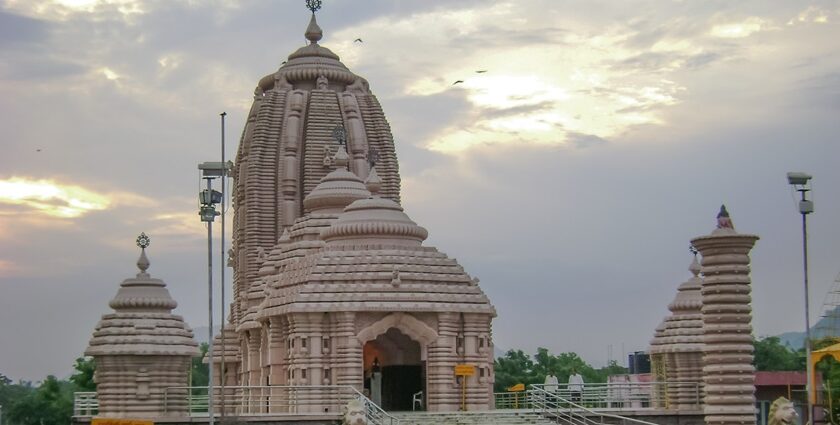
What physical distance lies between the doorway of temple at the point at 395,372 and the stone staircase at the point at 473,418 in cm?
537

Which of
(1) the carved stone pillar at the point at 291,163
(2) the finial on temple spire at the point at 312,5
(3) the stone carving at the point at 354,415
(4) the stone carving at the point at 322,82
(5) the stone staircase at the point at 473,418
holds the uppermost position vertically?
(2) the finial on temple spire at the point at 312,5

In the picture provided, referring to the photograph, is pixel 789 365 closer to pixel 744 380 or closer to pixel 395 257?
pixel 395 257

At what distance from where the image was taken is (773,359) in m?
92.6

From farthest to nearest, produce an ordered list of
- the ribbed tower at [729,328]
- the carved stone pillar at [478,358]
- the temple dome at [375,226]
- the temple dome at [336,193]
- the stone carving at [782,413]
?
the temple dome at [336,193] < the temple dome at [375,226] < the carved stone pillar at [478,358] < the ribbed tower at [729,328] < the stone carving at [782,413]

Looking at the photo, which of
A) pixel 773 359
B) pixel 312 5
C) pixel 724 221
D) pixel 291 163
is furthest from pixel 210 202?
pixel 773 359

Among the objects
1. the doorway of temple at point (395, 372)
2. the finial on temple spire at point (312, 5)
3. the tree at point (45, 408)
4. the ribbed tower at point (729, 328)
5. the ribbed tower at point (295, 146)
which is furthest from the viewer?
the tree at point (45, 408)

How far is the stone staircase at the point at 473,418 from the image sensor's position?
43531 millimetres

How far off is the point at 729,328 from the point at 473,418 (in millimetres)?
11442

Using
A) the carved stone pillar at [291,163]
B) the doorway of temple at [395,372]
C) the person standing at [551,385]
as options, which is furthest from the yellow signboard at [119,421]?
the carved stone pillar at [291,163]

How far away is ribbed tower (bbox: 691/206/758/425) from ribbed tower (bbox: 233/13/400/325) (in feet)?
101

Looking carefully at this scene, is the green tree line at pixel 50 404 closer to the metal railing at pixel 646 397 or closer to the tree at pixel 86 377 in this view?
the tree at pixel 86 377

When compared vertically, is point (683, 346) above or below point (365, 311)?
below

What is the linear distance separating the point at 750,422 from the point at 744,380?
943mm

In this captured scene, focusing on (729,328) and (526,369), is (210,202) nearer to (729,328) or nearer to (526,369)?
(729,328)
